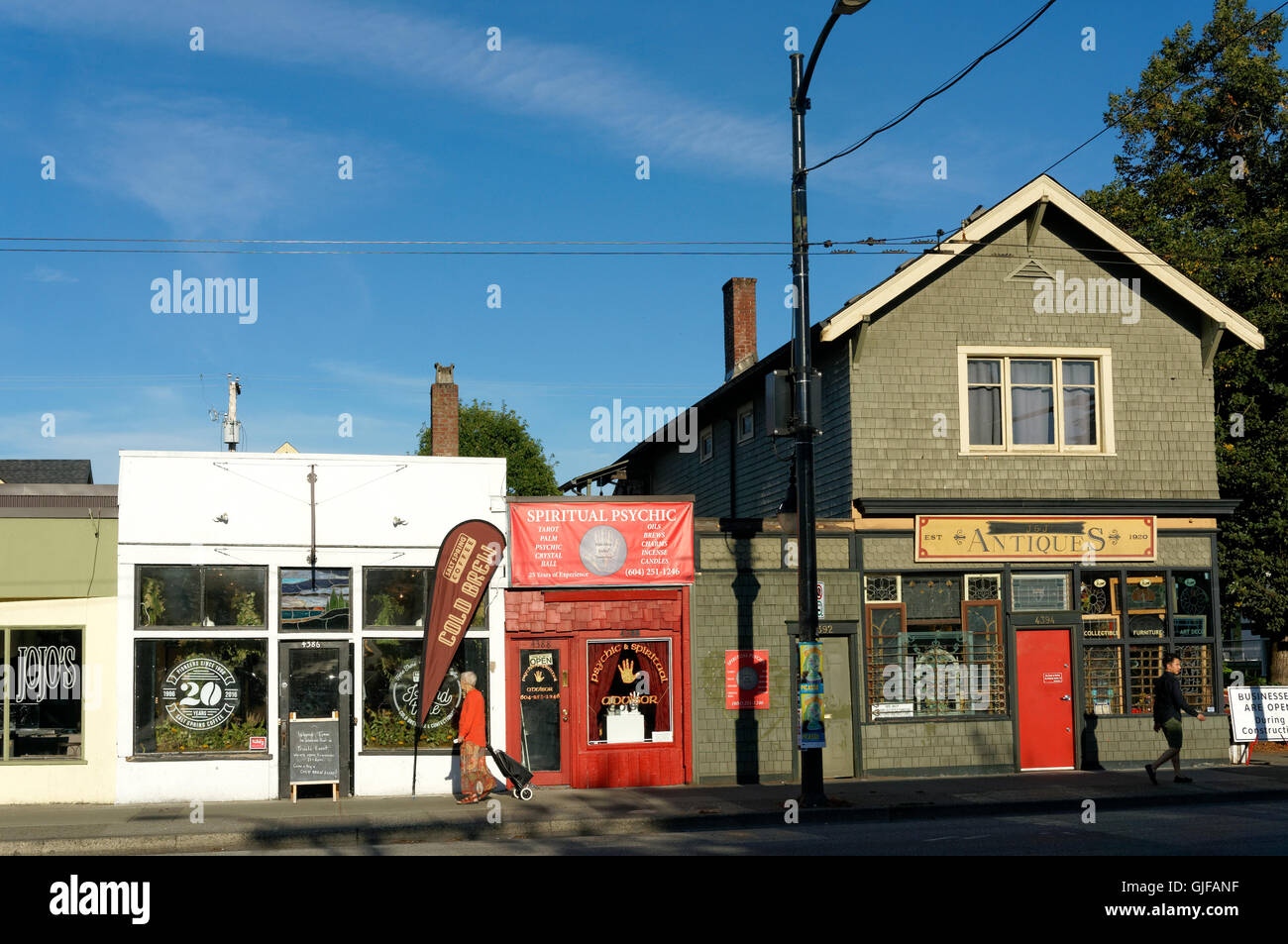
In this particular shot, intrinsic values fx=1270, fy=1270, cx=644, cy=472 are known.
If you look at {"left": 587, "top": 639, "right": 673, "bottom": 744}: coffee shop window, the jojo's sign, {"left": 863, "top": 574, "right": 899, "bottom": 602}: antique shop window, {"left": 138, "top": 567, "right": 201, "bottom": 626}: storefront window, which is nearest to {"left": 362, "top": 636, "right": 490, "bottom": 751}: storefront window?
{"left": 587, "top": 639, "right": 673, "bottom": 744}: coffee shop window

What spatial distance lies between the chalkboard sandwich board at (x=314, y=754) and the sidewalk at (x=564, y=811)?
420 millimetres

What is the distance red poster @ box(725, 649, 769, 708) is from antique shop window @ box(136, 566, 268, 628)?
274 inches

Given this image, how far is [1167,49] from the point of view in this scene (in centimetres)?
2970

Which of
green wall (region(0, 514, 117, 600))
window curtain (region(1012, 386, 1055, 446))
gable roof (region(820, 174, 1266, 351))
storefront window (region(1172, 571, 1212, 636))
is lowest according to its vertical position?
storefront window (region(1172, 571, 1212, 636))

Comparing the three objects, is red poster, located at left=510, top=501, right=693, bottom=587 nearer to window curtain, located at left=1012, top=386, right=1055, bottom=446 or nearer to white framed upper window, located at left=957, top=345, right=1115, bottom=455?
white framed upper window, located at left=957, top=345, right=1115, bottom=455

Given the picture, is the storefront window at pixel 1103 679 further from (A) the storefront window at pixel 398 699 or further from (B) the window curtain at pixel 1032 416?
(A) the storefront window at pixel 398 699

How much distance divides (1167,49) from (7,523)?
26.5 m

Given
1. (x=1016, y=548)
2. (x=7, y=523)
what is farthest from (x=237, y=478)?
(x=1016, y=548)

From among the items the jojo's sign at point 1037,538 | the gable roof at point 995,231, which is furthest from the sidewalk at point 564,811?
the gable roof at point 995,231

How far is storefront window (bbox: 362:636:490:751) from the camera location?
18.4 metres

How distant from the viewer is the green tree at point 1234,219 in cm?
2436

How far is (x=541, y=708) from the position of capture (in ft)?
62.2

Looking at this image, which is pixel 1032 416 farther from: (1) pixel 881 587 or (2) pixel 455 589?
(2) pixel 455 589

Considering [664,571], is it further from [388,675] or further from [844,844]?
[844,844]
